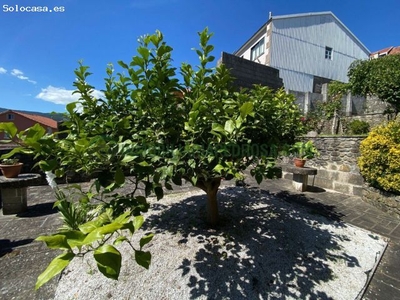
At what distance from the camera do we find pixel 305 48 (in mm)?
16172

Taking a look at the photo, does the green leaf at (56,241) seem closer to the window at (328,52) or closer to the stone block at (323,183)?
the stone block at (323,183)

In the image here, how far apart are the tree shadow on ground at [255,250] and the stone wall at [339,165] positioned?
242 cm

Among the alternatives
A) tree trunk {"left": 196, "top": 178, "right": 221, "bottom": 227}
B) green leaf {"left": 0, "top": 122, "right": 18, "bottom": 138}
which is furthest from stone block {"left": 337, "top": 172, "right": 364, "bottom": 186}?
green leaf {"left": 0, "top": 122, "right": 18, "bottom": 138}

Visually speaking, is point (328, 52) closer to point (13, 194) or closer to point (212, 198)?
point (212, 198)

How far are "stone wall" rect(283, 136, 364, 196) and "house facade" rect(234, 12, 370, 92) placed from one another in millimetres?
10507

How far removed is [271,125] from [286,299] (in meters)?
1.61

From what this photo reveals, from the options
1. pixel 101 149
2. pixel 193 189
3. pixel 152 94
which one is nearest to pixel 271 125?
pixel 152 94

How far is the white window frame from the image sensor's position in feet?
51.6

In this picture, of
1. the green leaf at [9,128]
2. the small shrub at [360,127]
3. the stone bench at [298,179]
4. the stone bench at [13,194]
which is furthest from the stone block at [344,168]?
the stone bench at [13,194]

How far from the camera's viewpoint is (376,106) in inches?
386

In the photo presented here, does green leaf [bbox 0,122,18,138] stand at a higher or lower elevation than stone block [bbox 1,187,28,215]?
higher

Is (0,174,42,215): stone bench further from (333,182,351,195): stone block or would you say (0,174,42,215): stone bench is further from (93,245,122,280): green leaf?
(333,182,351,195): stone block

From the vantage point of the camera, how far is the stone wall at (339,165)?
17.0 ft

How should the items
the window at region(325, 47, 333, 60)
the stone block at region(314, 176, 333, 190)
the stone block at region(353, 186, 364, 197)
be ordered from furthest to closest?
the window at region(325, 47, 333, 60), the stone block at region(314, 176, 333, 190), the stone block at region(353, 186, 364, 197)
